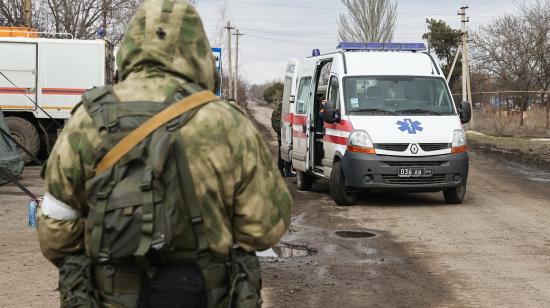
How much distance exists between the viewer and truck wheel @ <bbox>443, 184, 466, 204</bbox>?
1184 centimetres

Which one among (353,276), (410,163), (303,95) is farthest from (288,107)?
(353,276)

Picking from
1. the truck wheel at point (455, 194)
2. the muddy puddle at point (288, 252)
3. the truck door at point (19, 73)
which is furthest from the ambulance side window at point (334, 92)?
the truck door at point (19, 73)

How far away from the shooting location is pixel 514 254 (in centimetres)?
805

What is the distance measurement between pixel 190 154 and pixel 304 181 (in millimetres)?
11382

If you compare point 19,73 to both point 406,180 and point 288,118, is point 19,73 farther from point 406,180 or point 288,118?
point 406,180

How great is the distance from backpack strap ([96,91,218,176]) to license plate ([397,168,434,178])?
29.3ft

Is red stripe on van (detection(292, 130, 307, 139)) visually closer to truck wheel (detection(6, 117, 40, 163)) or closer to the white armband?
truck wheel (detection(6, 117, 40, 163))

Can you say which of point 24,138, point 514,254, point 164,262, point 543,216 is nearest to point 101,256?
point 164,262

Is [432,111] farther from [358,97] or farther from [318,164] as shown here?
[318,164]

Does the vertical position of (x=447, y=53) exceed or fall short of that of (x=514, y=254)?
it exceeds it

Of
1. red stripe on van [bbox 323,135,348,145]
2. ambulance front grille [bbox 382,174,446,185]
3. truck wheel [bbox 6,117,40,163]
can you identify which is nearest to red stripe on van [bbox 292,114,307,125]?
red stripe on van [bbox 323,135,348,145]

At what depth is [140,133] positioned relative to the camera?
99.8 inches

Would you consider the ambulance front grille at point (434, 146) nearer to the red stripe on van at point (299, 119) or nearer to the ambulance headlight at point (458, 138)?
the ambulance headlight at point (458, 138)

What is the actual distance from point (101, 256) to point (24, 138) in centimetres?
1618
